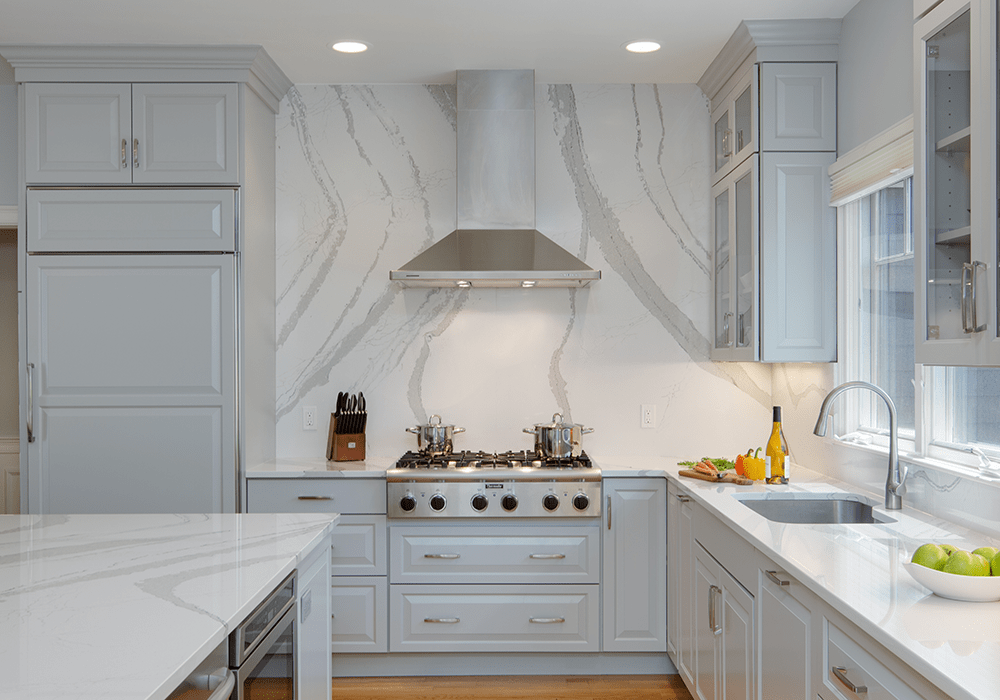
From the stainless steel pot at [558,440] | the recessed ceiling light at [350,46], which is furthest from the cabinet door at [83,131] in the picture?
the stainless steel pot at [558,440]

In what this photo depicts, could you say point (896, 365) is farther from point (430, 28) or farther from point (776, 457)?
point (430, 28)

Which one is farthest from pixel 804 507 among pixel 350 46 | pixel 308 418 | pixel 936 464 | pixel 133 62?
pixel 133 62

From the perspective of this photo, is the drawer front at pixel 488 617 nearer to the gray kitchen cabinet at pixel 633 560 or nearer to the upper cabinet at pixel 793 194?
the gray kitchen cabinet at pixel 633 560

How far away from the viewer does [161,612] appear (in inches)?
56.2

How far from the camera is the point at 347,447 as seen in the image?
352 cm

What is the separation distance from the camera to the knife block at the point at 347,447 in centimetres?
352

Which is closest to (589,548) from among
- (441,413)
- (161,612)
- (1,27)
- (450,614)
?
(450,614)

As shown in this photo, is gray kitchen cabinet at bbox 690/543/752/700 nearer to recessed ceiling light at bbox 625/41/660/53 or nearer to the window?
the window

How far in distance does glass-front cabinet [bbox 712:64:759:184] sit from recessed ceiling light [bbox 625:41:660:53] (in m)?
0.39

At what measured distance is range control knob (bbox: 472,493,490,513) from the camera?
3225 mm

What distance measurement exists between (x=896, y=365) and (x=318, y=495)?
2.35 meters

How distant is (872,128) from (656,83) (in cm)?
125

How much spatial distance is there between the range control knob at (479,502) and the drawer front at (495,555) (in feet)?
0.37

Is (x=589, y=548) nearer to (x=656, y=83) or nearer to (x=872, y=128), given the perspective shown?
(x=872, y=128)
